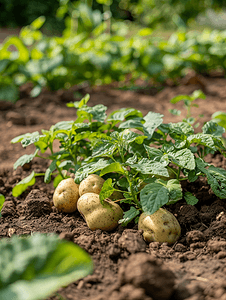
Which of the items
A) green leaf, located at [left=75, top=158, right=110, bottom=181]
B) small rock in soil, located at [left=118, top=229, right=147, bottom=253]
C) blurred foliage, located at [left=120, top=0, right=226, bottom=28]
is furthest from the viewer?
blurred foliage, located at [left=120, top=0, right=226, bottom=28]

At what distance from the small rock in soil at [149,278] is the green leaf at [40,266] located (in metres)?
0.25

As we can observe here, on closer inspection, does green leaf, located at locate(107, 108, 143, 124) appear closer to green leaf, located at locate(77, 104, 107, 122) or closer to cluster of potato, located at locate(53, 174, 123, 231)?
green leaf, located at locate(77, 104, 107, 122)

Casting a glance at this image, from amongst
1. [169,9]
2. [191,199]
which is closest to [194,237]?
[191,199]

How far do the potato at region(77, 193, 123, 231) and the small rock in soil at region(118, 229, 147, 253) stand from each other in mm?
189

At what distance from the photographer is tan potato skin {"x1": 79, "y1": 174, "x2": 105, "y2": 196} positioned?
1.85 metres

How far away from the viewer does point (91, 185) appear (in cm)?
186

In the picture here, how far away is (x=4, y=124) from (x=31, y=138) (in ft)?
6.58

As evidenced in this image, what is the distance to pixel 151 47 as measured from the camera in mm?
4859

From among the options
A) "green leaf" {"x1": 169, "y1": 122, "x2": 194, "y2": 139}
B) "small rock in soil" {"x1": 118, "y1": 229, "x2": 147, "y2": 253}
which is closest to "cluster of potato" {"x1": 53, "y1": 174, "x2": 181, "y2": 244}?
"small rock in soil" {"x1": 118, "y1": 229, "x2": 147, "y2": 253}

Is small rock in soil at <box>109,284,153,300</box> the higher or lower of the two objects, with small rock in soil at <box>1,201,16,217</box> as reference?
higher

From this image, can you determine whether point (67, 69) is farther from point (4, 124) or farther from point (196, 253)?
point (196, 253)

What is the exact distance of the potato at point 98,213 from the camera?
1723 mm

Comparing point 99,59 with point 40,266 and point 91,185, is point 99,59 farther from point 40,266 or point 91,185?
point 40,266

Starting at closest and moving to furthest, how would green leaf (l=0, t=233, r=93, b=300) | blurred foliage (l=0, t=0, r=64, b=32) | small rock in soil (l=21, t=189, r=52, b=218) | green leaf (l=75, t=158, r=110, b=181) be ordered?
green leaf (l=0, t=233, r=93, b=300) < green leaf (l=75, t=158, r=110, b=181) < small rock in soil (l=21, t=189, r=52, b=218) < blurred foliage (l=0, t=0, r=64, b=32)
